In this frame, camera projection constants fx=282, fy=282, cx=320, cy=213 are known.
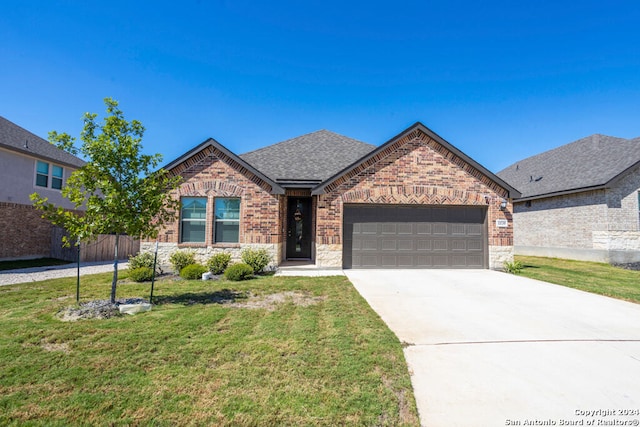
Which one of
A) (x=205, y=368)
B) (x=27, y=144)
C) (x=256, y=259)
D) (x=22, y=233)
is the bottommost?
(x=205, y=368)

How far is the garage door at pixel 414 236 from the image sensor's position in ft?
38.7

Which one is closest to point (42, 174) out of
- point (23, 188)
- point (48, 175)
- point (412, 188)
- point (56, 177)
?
point (48, 175)

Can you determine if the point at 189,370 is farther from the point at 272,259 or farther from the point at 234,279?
the point at 272,259

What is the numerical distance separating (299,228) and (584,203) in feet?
53.1

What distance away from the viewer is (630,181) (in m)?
14.8

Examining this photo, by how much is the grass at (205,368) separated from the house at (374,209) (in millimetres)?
5399

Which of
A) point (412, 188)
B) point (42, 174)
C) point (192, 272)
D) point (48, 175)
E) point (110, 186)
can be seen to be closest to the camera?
point (110, 186)

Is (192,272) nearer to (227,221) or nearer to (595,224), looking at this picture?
(227,221)

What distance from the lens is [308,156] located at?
612 inches

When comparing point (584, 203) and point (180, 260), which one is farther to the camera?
point (584, 203)

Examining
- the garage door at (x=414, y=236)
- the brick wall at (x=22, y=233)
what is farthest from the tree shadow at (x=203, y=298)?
the brick wall at (x=22, y=233)

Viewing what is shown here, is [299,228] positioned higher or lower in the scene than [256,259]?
higher

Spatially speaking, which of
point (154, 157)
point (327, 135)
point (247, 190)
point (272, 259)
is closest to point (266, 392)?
point (154, 157)

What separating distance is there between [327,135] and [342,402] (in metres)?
17.1
